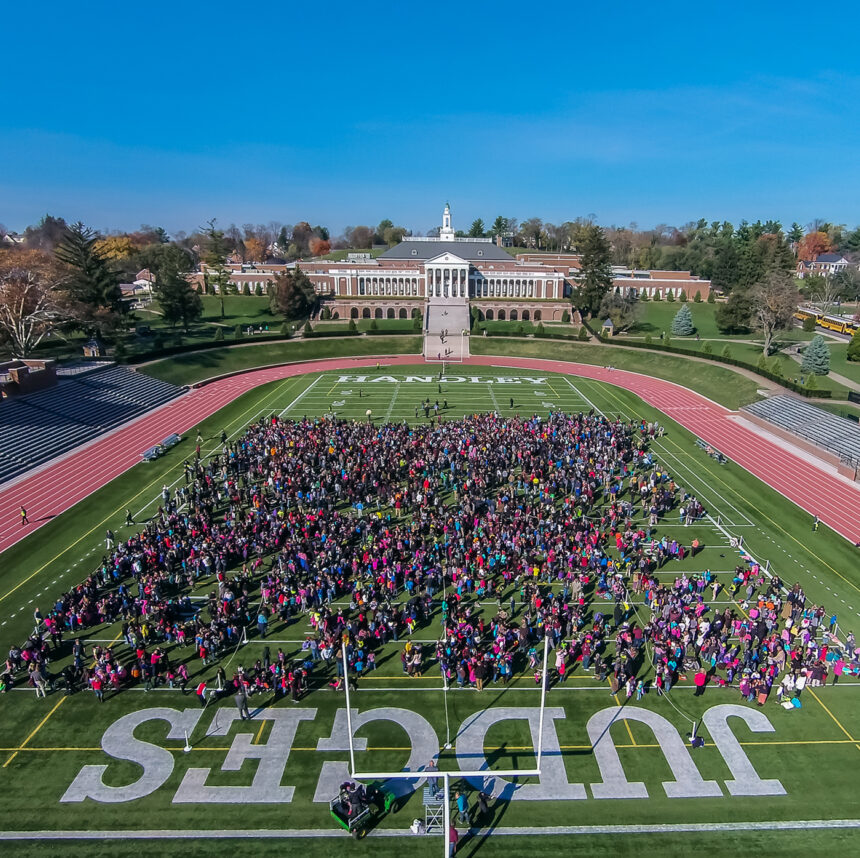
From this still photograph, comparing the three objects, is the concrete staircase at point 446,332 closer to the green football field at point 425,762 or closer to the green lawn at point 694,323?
the green lawn at point 694,323

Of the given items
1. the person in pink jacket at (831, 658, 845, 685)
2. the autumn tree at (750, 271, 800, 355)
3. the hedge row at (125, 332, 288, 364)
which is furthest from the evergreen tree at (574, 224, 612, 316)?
the person in pink jacket at (831, 658, 845, 685)

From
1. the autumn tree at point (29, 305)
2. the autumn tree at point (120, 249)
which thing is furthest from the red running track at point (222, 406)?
Result: the autumn tree at point (120, 249)

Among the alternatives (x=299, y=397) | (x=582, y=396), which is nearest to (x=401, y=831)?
(x=299, y=397)

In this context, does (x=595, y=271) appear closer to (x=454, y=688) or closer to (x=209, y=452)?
(x=209, y=452)

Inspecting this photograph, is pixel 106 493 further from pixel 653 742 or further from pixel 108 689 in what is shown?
pixel 653 742

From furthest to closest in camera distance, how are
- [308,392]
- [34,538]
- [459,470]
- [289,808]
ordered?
[308,392] < [459,470] < [34,538] < [289,808]

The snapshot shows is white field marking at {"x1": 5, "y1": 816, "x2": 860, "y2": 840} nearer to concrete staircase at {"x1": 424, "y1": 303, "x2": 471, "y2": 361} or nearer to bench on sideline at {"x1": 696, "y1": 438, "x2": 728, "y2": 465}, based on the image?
bench on sideline at {"x1": 696, "y1": 438, "x2": 728, "y2": 465}

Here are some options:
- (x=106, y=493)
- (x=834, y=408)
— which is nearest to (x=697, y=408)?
(x=834, y=408)
